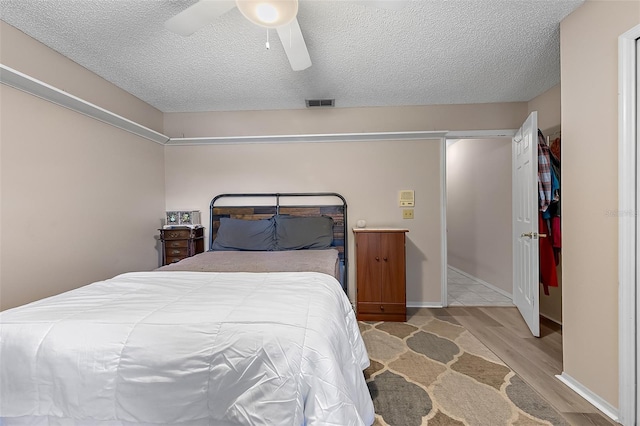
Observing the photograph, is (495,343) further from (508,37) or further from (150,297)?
(150,297)

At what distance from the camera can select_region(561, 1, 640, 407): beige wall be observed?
151 centimetres

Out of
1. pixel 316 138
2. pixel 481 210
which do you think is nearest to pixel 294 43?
pixel 316 138

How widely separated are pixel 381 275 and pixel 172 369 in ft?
7.26

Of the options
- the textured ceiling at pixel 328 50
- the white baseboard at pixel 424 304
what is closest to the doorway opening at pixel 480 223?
the white baseboard at pixel 424 304

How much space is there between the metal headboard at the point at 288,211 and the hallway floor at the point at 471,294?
59.8 inches

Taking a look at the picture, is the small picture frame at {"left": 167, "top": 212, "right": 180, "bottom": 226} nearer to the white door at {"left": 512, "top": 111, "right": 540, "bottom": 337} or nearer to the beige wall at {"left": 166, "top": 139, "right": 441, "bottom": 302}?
the beige wall at {"left": 166, "top": 139, "right": 441, "bottom": 302}

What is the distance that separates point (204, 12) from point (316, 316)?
1685mm

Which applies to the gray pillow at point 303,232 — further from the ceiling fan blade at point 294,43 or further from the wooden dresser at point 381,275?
the ceiling fan blade at point 294,43

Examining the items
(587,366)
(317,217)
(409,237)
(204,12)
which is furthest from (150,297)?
Result: (409,237)

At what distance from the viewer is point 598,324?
160cm

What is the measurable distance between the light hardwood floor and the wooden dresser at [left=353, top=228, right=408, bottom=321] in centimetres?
43

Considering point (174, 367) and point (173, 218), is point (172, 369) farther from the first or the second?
point (173, 218)

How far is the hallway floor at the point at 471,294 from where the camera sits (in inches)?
133

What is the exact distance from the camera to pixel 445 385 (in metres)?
1.78
